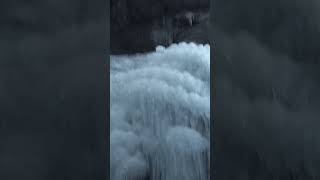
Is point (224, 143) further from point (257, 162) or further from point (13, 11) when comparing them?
point (13, 11)

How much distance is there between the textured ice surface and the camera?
2.36m

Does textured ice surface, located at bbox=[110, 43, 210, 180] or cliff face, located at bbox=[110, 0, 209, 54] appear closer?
textured ice surface, located at bbox=[110, 43, 210, 180]

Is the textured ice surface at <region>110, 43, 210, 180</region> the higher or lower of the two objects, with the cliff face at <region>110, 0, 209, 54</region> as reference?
lower

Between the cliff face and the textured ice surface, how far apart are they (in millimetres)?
427

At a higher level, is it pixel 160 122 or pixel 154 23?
pixel 154 23

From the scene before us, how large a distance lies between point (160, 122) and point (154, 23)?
1022 mm

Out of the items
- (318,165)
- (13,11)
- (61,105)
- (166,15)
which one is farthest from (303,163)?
(166,15)

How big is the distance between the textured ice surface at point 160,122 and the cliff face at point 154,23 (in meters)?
0.43

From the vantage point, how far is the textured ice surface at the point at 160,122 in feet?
7.75

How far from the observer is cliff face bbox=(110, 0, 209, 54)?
3.24m

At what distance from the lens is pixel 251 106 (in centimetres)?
207

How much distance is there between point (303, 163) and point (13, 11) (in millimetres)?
1231

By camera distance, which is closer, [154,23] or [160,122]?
[160,122]

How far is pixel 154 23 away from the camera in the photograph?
3.35 metres
